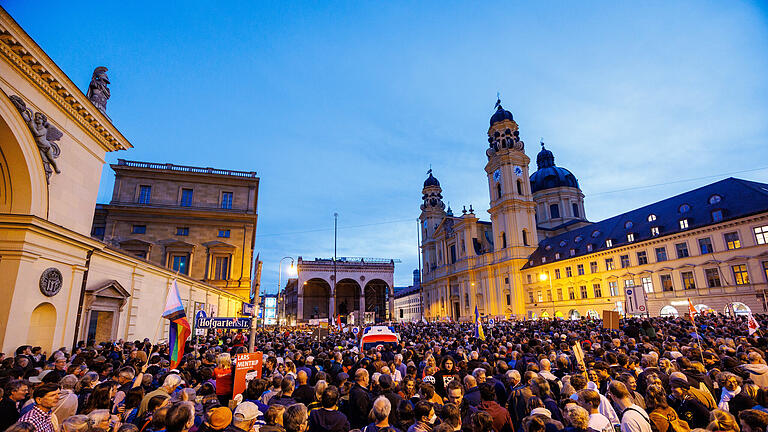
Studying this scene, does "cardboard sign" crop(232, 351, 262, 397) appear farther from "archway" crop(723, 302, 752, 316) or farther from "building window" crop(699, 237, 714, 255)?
"building window" crop(699, 237, 714, 255)

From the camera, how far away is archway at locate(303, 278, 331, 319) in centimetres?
7662

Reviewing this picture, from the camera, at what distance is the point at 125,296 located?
55.4 feet

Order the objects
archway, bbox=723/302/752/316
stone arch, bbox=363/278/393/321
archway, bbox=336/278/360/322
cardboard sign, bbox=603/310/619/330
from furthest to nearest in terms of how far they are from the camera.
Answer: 1. archway, bbox=336/278/360/322
2. stone arch, bbox=363/278/393/321
3. archway, bbox=723/302/752/316
4. cardboard sign, bbox=603/310/619/330

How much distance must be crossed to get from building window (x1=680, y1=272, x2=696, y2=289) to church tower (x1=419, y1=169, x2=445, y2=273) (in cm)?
4862

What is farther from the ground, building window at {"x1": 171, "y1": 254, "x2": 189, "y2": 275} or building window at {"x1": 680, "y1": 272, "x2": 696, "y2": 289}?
building window at {"x1": 171, "y1": 254, "x2": 189, "y2": 275}

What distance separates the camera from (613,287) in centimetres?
4281

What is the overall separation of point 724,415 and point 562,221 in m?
73.5

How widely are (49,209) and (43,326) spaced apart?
13.0 feet

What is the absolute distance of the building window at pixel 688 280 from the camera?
35197 millimetres

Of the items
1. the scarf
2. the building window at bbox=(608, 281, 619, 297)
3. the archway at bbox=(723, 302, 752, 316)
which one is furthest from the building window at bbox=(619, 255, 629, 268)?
the scarf

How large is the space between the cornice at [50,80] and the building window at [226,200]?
22188 mm

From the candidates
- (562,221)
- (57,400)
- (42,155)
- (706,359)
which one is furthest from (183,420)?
(562,221)

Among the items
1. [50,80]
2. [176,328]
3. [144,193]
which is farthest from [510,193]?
[176,328]

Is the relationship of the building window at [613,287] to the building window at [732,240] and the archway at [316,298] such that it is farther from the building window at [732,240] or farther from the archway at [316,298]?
the archway at [316,298]
